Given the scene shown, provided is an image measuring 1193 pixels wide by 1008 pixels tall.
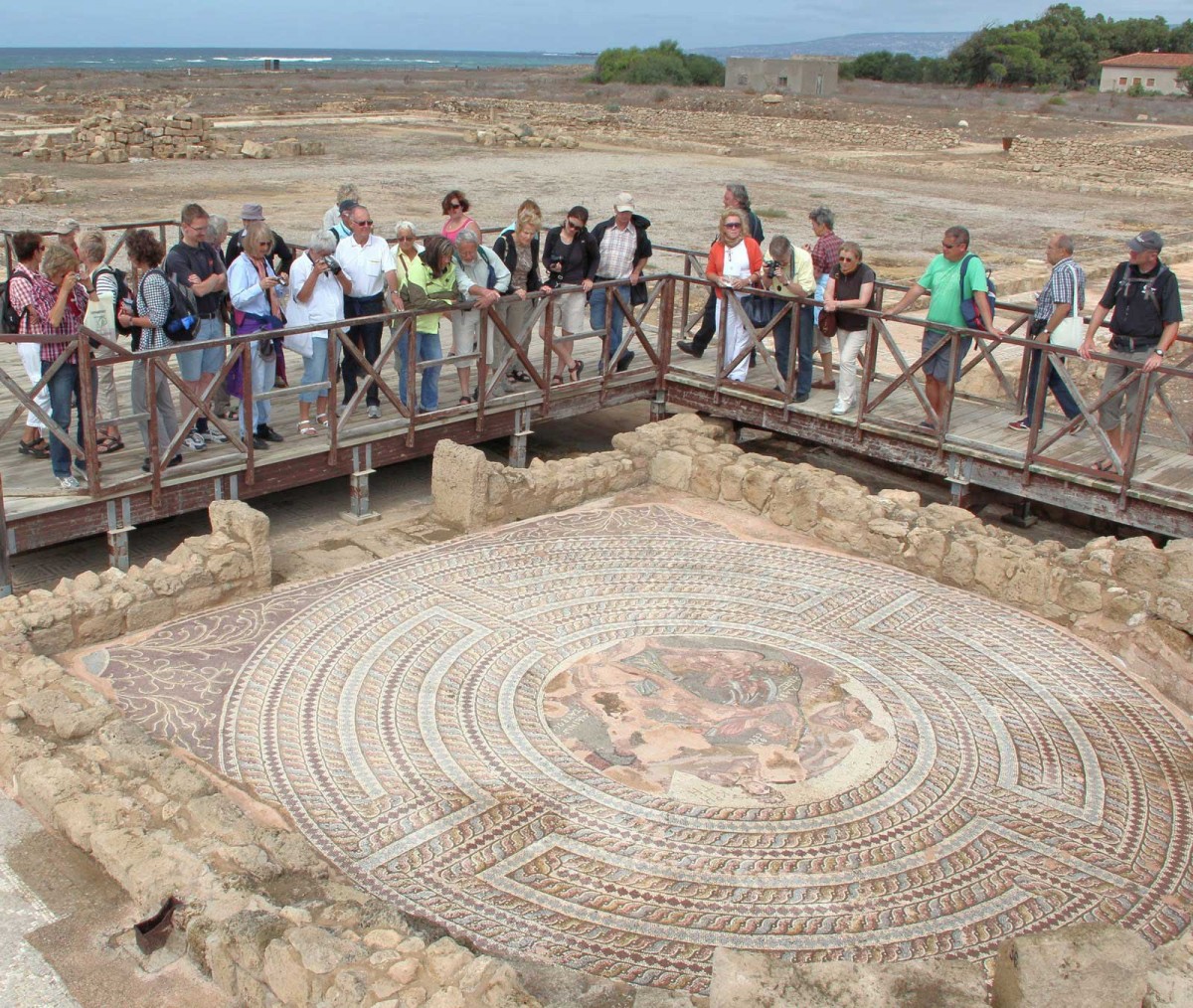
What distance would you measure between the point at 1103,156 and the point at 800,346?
33.8 m

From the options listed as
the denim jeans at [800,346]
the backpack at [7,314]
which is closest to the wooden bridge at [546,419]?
the denim jeans at [800,346]

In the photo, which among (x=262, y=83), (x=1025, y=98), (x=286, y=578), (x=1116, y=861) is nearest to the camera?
(x=1116, y=861)

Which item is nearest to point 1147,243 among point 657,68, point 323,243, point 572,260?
point 572,260

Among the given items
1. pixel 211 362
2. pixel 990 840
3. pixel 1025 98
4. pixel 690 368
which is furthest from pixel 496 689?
pixel 1025 98

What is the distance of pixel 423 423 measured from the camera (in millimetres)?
10469

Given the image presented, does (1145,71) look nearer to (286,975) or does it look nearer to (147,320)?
(147,320)

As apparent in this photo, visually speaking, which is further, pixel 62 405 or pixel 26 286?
pixel 62 405

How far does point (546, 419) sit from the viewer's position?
37.6 ft

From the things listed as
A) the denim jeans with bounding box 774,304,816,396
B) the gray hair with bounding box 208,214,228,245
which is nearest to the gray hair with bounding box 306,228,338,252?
the gray hair with bounding box 208,214,228,245

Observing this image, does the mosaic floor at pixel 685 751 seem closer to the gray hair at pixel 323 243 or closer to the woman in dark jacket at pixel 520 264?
the gray hair at pixel 323 243

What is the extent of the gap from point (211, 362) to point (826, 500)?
439 centimetres

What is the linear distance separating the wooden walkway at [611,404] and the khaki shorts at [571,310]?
155 millimetres

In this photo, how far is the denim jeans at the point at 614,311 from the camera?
11.6 meters

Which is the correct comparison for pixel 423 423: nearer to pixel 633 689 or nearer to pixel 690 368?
pixel 690 368
